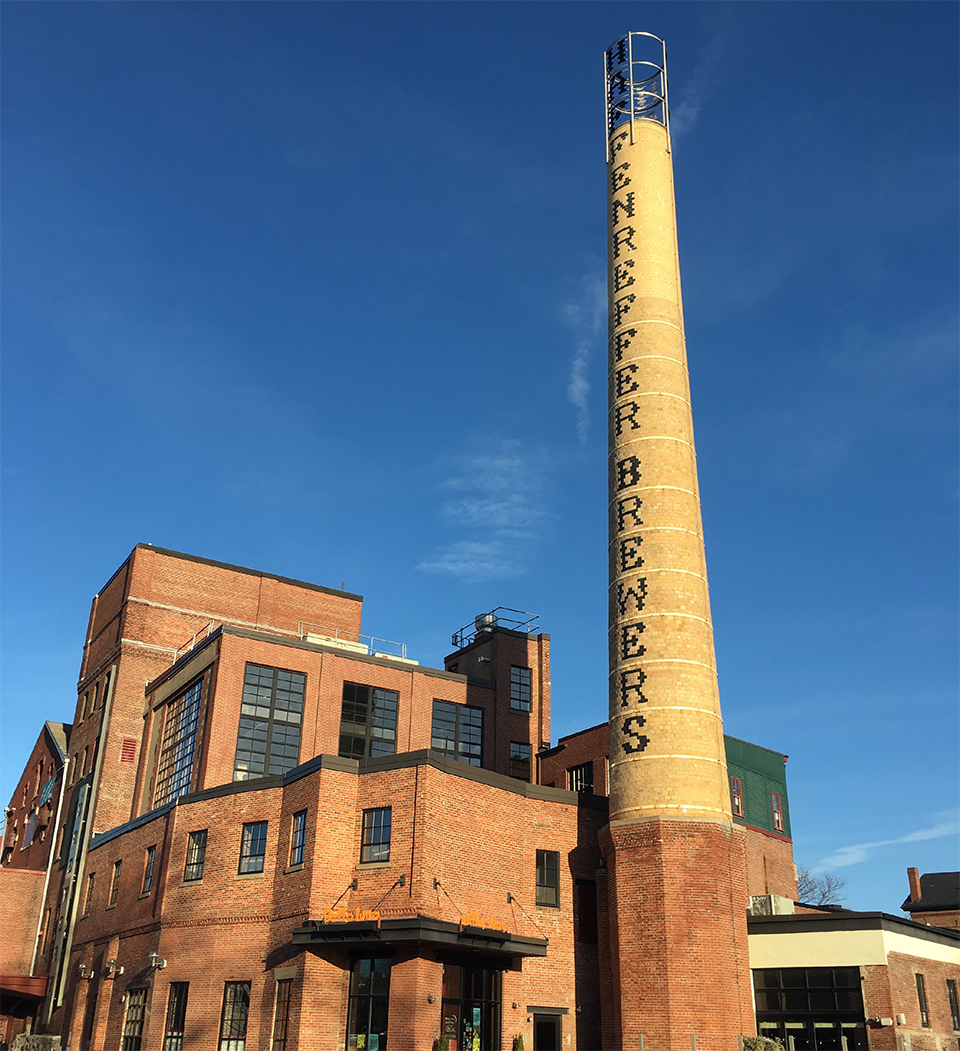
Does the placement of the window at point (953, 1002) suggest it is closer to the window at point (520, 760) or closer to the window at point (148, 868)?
the window at point (520, 760)

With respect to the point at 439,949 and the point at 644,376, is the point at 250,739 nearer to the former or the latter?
the point at 439,949

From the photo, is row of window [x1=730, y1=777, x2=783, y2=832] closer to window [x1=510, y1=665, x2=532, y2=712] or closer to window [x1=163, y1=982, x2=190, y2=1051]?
window [x1=510, y1=665, x2=532, y2=712]

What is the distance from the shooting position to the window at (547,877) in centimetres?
3116

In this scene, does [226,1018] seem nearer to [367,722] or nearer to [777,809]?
[367,722]

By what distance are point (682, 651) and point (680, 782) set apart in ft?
12.5

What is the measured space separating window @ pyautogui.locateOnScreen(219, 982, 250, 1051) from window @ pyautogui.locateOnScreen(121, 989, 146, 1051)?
3.97 meters

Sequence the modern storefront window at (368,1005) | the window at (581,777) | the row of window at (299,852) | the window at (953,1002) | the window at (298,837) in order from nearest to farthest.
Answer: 1. the modern storefront window at (368,1005)
2. the row of window at (299,852)
3. the window at (298,837)
4. the window at (953,1002)
5. the window at (581,777)

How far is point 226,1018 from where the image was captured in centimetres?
2891

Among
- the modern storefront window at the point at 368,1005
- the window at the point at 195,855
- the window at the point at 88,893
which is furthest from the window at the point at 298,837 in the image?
the window at the point at 88,893

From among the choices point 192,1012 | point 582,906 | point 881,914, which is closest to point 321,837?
point 192,1012

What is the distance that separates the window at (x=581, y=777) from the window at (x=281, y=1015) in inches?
653

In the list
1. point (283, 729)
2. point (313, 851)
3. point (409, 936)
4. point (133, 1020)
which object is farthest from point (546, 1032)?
point (283, 729)

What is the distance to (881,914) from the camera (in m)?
28.5

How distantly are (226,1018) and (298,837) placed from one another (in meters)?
5.23
